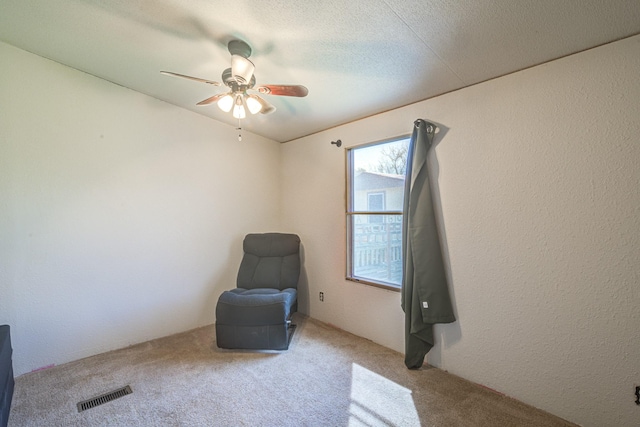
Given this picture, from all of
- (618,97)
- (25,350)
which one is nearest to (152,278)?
(25,350)

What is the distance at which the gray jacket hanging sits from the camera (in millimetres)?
2055

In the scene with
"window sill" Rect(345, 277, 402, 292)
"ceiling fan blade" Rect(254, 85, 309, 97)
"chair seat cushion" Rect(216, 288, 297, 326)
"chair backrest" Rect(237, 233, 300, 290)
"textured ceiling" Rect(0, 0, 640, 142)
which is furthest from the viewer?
"chair backrest" Rect(237, 233, 300, 290)

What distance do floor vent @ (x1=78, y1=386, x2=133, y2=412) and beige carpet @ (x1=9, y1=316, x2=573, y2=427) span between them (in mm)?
47

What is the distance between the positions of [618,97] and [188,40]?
2.65 meters

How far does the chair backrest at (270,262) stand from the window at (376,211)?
2.19 ft

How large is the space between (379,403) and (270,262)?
5.86 feet

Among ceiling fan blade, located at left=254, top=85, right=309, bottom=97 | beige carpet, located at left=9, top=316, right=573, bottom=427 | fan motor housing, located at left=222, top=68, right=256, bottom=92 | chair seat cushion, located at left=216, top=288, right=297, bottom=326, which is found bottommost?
beige carpet, located at left=9, top=316, right=573, bottom=427

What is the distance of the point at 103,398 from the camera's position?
1751 millimetres

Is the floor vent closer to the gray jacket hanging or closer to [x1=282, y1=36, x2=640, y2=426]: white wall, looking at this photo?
the gray jacket hanging

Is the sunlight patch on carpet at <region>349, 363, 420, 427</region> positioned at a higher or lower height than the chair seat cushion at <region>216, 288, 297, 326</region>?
lower

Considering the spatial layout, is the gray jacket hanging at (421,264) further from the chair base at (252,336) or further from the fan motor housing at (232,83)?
the fan motor housing at (232,83)

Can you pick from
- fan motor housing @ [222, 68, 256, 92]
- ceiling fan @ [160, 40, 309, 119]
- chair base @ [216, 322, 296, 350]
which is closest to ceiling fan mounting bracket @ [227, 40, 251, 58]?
ceiling fan @ [160, 40, 309, 119]

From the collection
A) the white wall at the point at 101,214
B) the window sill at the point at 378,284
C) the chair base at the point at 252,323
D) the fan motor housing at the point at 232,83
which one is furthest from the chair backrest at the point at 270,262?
the fan motor housing at the point at 232,83

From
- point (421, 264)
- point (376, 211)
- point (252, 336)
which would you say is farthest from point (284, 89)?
point (252, 336)
